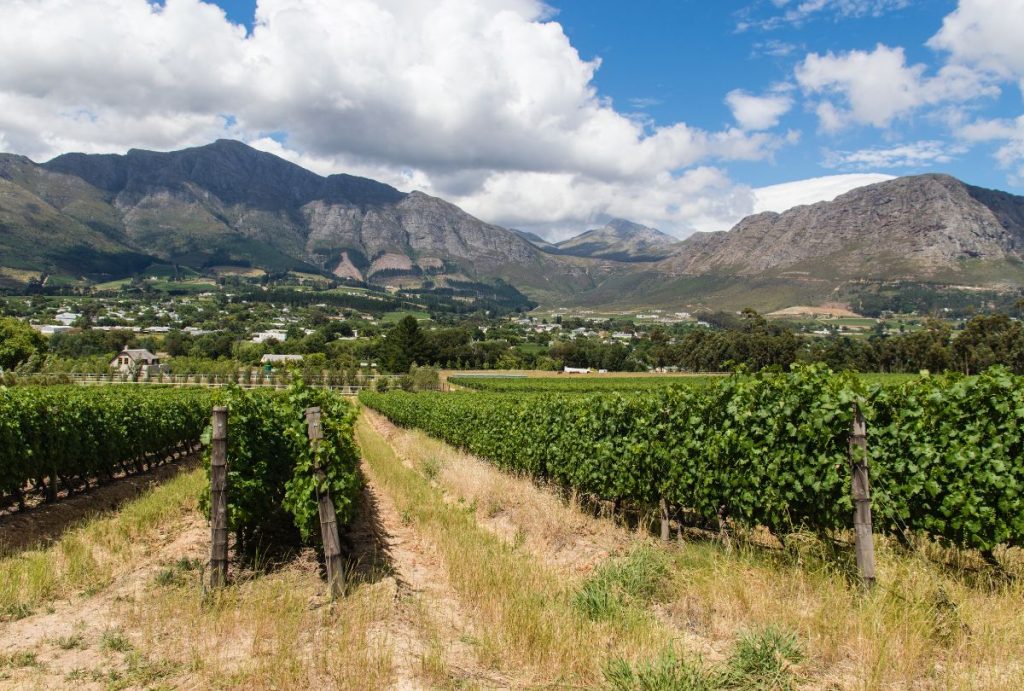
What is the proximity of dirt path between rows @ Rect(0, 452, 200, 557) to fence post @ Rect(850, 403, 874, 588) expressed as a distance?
1255cm

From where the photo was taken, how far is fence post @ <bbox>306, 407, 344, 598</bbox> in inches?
293

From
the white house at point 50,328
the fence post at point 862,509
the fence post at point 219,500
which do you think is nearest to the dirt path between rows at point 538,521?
the fence post at point 862,509

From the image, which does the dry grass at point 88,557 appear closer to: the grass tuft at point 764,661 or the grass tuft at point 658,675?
the grass tuft at point 658,675

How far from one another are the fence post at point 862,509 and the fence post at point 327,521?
20.3 ft

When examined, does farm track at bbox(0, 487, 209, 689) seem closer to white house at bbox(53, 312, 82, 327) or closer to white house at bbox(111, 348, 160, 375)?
white house at bbox(111, 348, 160, 375)

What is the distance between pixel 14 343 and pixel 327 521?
9072 centimetres

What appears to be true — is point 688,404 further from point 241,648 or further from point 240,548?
point 240,548

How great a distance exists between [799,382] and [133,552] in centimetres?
1086

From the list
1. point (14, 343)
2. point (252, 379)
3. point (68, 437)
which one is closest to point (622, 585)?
point (68, 437)

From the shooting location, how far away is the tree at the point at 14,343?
73.8 m

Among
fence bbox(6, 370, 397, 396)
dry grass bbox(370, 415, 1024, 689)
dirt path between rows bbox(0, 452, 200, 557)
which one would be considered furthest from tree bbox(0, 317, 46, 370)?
dry grass bbox(370, 415, 1024, 689)

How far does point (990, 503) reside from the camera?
6.88m

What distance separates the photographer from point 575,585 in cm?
780

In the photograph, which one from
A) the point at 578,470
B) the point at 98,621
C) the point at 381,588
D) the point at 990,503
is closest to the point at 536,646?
the point at 381,588
